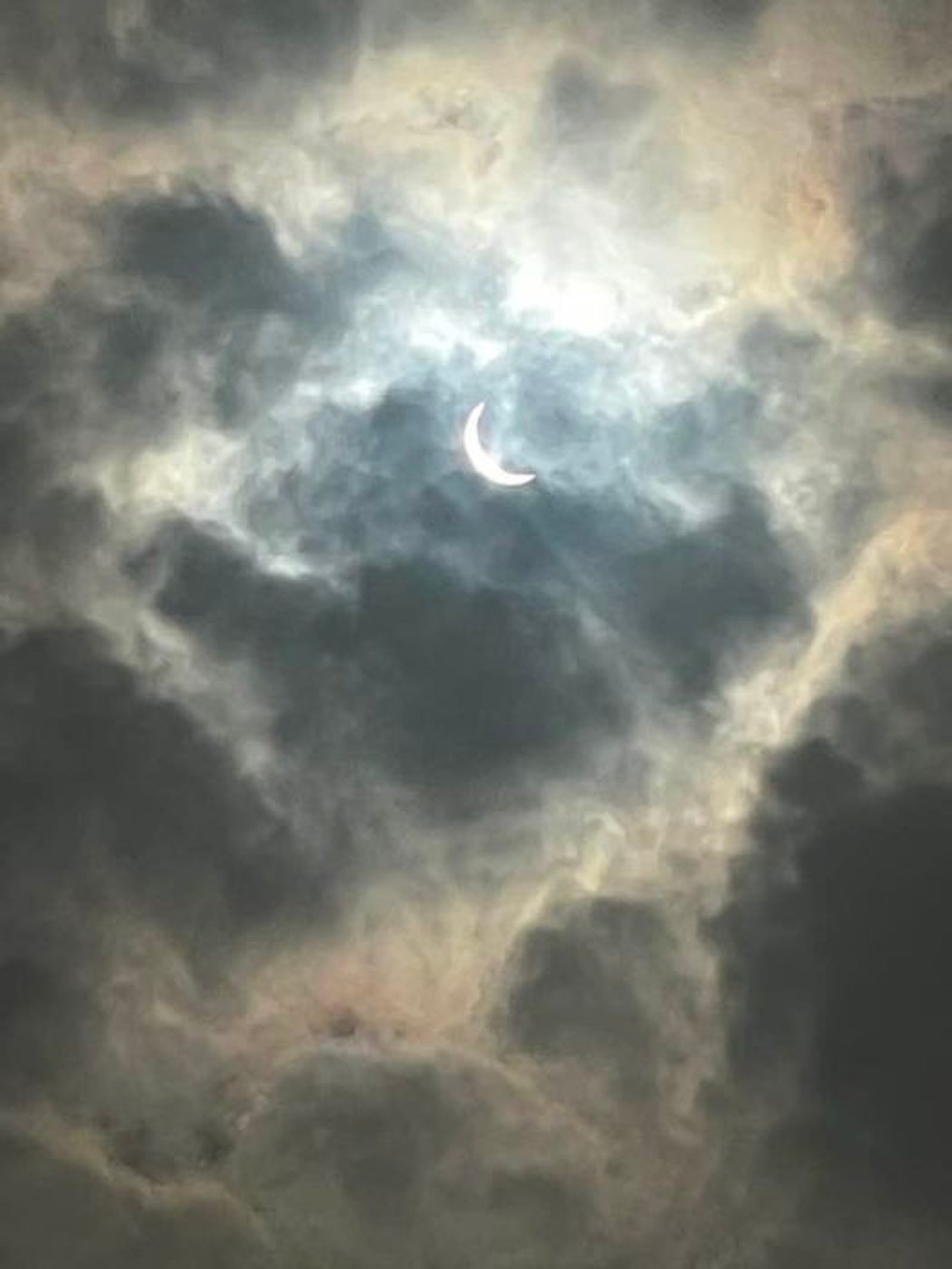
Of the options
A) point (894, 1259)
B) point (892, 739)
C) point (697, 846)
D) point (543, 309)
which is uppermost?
point (543, 309)

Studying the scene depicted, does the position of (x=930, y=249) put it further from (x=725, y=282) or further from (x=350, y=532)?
(x=350, y=532)

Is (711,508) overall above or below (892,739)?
above

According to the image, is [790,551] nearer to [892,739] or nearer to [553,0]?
[892,739]

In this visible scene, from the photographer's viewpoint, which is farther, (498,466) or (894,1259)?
(498,466)

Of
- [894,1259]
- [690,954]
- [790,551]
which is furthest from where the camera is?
[790,551]

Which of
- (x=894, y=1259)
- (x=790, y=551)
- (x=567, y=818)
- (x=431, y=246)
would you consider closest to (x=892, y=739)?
(x=790, y=551)

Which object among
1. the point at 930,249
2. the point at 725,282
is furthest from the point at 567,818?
the point at 930,249

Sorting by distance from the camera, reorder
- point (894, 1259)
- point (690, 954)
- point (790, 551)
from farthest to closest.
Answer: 1. point (790, 551)
2. point (690, 954)
3. point (894, 1259)
